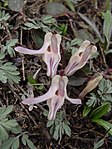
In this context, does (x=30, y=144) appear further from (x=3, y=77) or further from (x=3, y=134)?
(x=3, y=77)

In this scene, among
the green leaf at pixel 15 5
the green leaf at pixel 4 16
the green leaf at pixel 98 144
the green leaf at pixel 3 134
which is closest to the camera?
the green leaf at pixel 3 134

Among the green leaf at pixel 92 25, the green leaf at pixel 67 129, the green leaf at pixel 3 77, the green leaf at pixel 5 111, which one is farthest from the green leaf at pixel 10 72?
the green leaf at pixel 92 25

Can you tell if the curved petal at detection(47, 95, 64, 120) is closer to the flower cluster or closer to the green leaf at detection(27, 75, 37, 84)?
the flower cluster

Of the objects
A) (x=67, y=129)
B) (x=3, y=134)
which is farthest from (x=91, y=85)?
(x=3, y=134)

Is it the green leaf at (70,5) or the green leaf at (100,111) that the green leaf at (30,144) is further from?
the green leaf at (70,5)

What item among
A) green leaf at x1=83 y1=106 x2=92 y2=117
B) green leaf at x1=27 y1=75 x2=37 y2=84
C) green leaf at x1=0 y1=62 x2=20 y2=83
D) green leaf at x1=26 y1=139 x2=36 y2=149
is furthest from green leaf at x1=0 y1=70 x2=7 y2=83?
green leaf at x1=83 y1=106 x2=92 y2=117

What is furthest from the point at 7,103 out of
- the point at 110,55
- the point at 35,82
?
the point at 110,55
